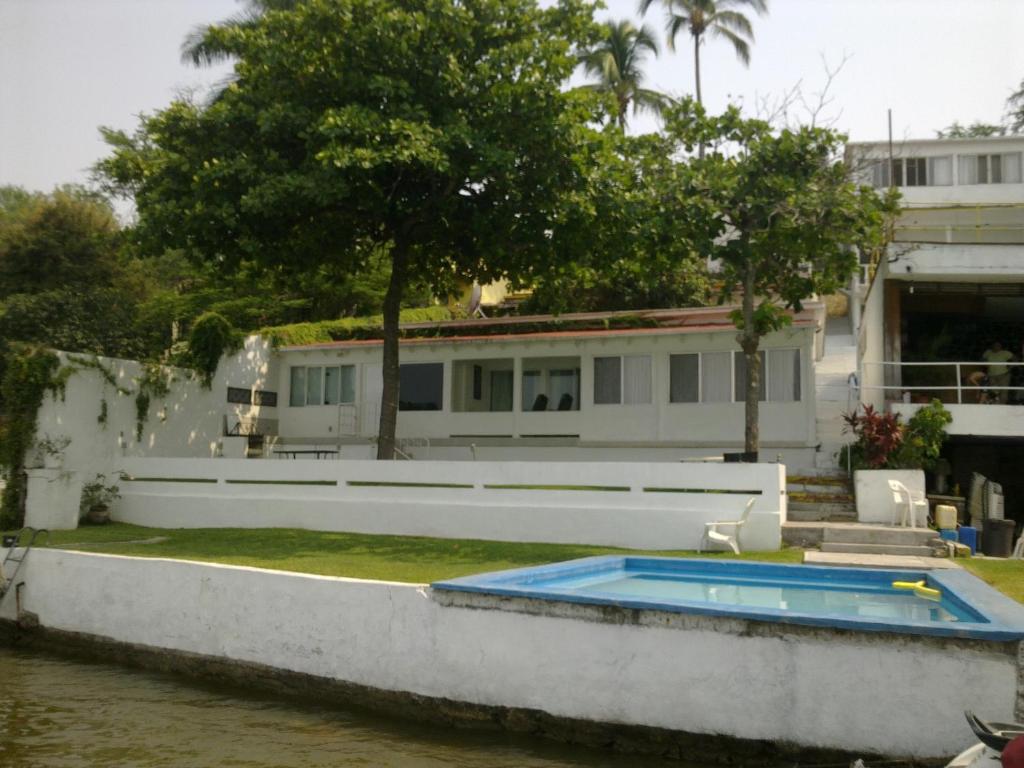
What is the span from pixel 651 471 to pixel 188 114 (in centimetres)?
1253

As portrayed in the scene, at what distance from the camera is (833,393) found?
26.5m

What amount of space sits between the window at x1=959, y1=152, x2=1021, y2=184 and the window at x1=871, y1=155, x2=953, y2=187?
441 millimetres

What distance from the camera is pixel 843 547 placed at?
48.8 feet

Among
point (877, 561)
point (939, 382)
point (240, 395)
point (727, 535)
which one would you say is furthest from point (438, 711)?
point (240, 395)

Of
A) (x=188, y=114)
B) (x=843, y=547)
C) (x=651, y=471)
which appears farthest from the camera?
(x=188, y=114)

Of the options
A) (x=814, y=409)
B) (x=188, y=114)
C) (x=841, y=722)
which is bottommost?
(x=841, y=722)

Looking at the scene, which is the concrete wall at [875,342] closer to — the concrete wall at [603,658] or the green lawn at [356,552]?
the green lawn at [356,552]

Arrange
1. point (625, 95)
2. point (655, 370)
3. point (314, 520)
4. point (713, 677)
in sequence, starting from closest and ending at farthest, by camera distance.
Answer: point (713, 677) < point (314, 520) < point (655, 370) < point (625, 95)

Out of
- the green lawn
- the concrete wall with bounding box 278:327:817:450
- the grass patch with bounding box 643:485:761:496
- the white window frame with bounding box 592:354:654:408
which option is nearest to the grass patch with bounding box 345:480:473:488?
the green lawn

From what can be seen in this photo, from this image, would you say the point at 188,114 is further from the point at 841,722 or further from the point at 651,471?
the point at 841,722

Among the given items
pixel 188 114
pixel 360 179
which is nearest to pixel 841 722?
pixel 360 179

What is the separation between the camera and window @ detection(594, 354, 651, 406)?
2377 cm

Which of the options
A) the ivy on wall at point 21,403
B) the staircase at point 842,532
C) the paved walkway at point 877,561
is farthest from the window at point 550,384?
the ivy on wall at point 21,403

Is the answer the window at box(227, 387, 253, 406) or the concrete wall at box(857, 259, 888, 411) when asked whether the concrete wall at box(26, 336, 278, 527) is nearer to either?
the window at box(227, 387, 253, 406)
